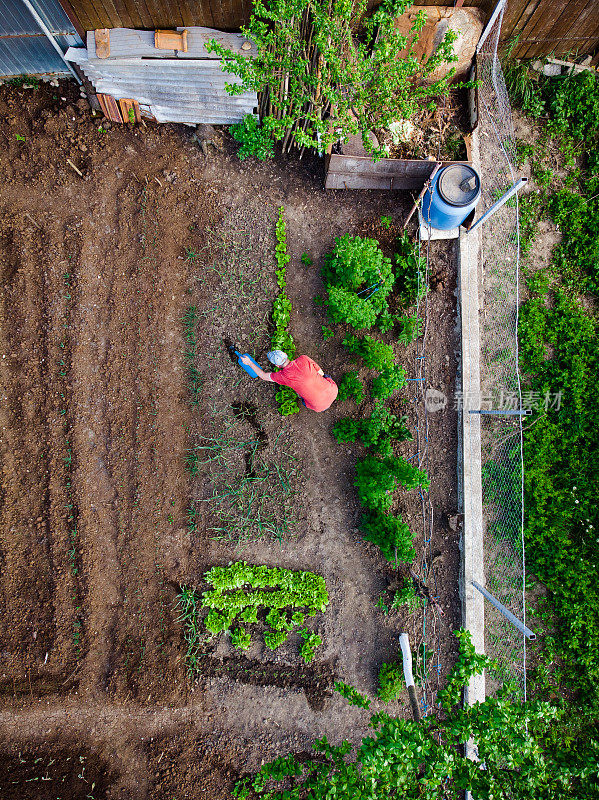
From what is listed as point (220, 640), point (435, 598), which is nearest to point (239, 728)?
point (220, 640)

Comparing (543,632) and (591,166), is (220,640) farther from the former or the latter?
(591,166)

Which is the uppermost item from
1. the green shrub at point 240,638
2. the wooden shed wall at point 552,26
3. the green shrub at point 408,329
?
the wooden shed wall at point 552,26

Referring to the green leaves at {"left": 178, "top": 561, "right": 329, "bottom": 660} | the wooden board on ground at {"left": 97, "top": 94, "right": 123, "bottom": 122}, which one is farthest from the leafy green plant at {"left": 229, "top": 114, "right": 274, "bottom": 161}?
the green leaves at {"left": 178, "top": 561, "right": 329, "bottom": 660}

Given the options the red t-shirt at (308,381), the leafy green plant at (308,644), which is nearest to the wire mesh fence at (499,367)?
the red t-shirt at (308,381)

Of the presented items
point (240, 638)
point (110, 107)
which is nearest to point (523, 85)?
point (110, 107)

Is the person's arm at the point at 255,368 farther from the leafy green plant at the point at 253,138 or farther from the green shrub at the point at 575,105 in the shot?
the green shrub at the point at 575,105
